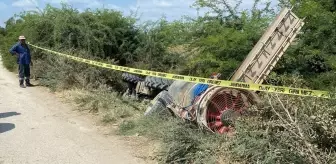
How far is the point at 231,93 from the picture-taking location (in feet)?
23.3

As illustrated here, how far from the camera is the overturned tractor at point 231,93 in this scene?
22.9 feet

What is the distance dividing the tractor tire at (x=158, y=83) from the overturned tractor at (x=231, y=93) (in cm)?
307

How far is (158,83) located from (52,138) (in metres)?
4.99

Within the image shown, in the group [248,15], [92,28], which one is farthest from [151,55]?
[248,15]

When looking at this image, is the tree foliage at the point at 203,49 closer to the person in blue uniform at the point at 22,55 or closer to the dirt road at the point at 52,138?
the person in blue uniform at the point at 22,55

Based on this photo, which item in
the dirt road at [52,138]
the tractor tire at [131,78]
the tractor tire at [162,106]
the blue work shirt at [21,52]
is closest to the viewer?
the dirt road at [52,138]

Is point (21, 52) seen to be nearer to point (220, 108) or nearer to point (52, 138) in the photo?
point (52, 138)

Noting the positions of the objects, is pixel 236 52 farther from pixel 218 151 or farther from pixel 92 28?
pixel 92 28

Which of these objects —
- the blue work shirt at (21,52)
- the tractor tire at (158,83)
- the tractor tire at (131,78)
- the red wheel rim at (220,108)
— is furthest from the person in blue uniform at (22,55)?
the red wheel rim at (220,108)

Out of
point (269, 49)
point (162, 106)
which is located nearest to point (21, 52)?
point (162, 106)

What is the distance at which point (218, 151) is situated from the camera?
619 cm

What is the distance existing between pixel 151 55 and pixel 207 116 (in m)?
9.74

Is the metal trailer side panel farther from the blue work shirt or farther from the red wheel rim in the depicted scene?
the blue work shirt

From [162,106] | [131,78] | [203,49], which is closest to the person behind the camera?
[162,106]
